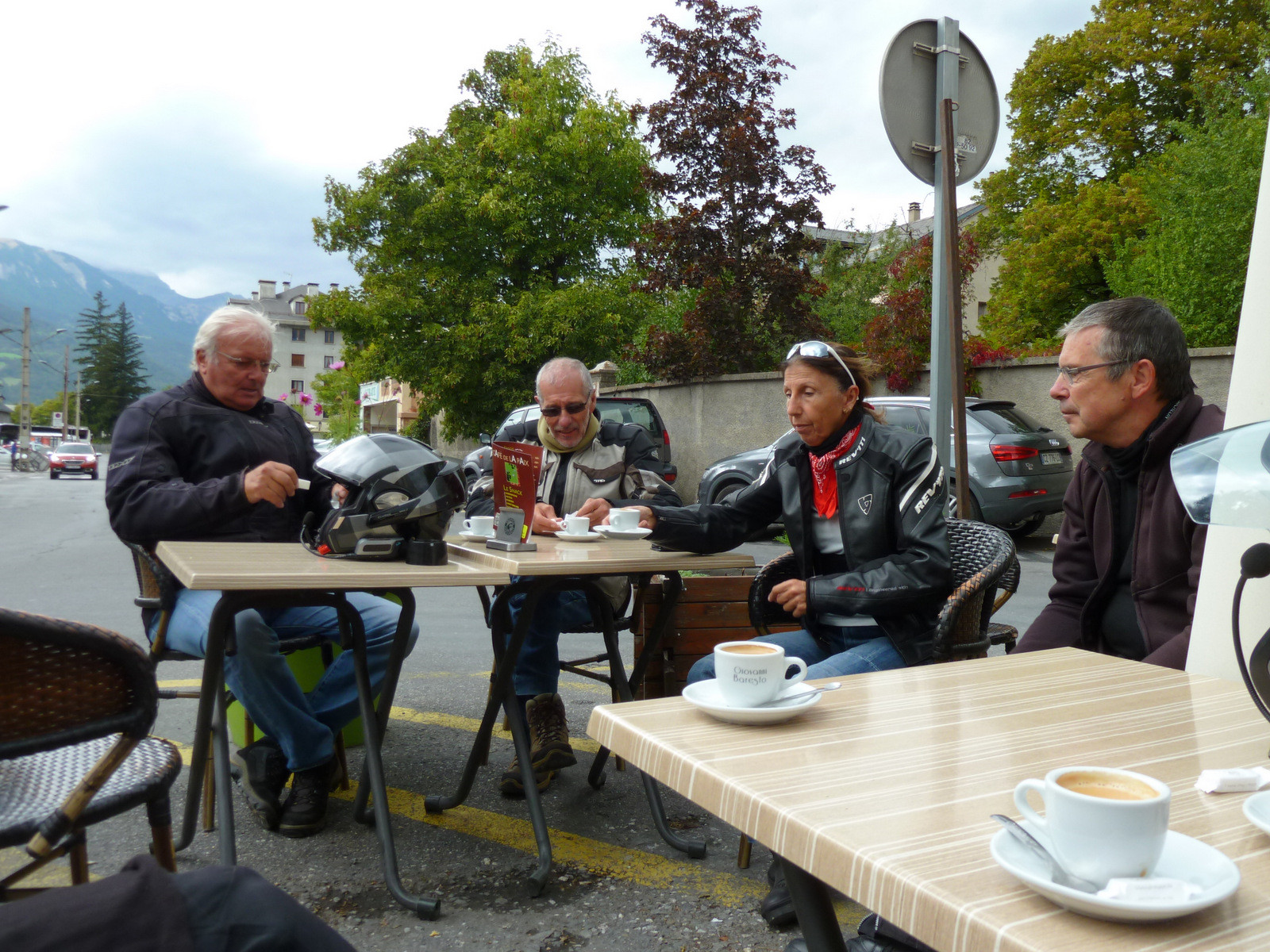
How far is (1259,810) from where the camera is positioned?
981 millimetres

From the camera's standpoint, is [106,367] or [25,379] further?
[106,367]

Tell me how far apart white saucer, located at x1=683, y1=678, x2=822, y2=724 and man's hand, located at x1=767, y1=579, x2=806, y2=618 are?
148 centimetres

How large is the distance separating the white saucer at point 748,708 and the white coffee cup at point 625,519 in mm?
2164

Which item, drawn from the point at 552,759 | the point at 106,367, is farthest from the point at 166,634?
the point at 106,367

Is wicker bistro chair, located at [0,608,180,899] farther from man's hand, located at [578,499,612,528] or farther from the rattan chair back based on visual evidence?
man's hand, located at [578,499,612,528]

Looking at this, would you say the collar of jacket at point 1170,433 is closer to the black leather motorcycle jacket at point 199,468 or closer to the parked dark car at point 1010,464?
the black leather motorcycle jacket at point 199,468

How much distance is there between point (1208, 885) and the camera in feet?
2.70

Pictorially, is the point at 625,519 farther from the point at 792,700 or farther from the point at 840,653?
the point at 792,700

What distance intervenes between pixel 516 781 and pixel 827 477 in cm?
161

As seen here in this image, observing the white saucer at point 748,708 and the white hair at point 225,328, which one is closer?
the white saucer at point 748,708

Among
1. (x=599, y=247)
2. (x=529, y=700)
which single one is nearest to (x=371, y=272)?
(x=599, y=247)

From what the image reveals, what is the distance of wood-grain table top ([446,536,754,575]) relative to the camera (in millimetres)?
2795

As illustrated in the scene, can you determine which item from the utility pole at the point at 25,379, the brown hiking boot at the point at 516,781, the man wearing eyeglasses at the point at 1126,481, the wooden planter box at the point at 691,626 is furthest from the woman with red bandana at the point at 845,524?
the utility pole at the point at 25,379

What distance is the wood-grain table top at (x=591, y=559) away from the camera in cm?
279
